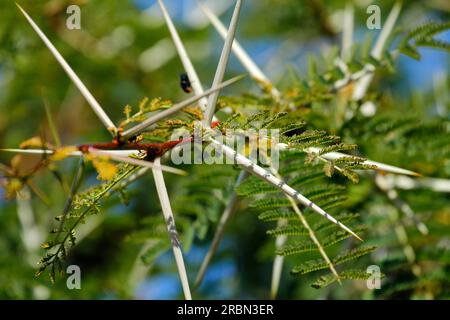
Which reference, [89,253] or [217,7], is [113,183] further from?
[217,7]

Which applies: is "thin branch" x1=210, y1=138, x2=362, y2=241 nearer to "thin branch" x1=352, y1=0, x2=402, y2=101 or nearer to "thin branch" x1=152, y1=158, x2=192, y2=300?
"thin branch" x1=152, y1=158, x2=192, y2=300

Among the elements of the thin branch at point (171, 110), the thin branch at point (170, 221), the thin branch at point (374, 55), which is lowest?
the thin branch at point (170, 221)

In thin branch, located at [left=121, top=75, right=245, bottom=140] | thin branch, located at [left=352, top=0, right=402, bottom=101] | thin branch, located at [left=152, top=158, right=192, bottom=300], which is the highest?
thin branch, located at [left=352, top=0, right=402, bottom=101]

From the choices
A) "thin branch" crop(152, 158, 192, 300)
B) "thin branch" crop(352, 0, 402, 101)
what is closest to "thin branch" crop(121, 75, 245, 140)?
"thin branch" crop(152, 158, 192, 300)

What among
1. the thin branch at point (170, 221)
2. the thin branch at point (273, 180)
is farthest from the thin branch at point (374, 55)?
the thin branch at point (170, 221)

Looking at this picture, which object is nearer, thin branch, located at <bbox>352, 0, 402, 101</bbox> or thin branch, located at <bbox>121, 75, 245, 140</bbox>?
thin branch, located at <bbox>121, 75, 245, 140</bbox>

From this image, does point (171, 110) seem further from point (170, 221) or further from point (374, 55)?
point (374, 55)

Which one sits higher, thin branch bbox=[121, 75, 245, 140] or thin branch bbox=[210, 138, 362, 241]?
thin branch bbox=[121, 75, 245, 140]

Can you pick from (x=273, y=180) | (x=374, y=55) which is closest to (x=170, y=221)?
(x=273, y=180)

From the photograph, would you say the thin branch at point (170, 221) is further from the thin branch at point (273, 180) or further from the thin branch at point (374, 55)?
the thin branch at point (374, 55)

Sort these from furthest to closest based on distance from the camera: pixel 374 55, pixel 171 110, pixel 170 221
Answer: pixel 374 55 < pixel 170 221 < pixel 171 110
